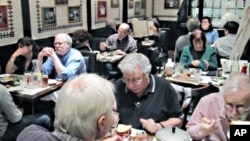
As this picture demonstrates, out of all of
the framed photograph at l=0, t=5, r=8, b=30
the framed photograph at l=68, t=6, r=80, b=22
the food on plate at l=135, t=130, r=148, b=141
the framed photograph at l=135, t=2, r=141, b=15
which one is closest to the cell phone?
the food on plate at l=135, t=130, r=148, b=141

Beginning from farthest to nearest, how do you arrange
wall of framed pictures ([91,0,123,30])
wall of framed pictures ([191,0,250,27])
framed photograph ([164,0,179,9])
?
framed photograph ([164,0,179,9]), wall of framed pictures ([191,0,250,27]), wall of framed pictures ([91,0,123,30])

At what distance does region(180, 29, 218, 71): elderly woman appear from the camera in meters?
4.30

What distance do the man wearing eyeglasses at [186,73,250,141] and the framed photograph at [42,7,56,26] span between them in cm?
423

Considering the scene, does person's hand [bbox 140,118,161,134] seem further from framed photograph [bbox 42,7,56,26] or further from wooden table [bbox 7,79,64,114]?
framed photograph [bbox 42,7,56,26]

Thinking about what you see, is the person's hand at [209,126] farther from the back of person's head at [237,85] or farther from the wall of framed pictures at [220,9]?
the wall of framed pictures at [220,9]

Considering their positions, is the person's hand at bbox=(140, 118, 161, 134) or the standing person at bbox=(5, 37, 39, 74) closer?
the person's hand at bbox=(140, 118, 161, 134)

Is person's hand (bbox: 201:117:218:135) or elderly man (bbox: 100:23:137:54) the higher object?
elderly man (bbox: 100:23:137:54)

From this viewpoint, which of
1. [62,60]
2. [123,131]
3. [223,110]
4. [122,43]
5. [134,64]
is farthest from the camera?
[122,43]

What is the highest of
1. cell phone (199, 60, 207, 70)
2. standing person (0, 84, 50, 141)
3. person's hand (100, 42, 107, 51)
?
person's hand (100, 42, 107, 51)

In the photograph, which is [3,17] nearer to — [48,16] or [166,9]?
[48,16]

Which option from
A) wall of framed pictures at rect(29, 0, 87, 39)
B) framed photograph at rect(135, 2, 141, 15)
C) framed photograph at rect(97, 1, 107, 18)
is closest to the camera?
wall of framed pictures at rect(29, 0, 87, 39)

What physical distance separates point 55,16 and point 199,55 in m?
2.96

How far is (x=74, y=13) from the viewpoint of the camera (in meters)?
6.47

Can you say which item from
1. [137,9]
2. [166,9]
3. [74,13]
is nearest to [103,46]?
[74,13]
